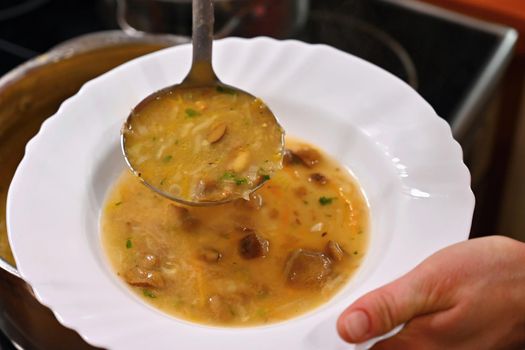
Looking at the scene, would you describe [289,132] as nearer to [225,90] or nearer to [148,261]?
[225,90]

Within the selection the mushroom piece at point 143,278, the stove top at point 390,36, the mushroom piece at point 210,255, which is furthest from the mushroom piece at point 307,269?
the stove top at point 390,36

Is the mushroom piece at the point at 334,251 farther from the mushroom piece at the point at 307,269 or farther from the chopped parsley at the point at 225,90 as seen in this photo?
the chopped parsley at the point at 225,90

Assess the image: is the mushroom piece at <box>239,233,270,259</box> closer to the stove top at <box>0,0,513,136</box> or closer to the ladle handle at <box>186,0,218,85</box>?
the ladle handle at <box>186,0,218,85</box>

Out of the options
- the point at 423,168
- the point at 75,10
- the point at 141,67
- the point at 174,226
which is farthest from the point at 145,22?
the point at 423,168

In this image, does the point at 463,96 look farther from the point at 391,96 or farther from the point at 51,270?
the point at 51,270

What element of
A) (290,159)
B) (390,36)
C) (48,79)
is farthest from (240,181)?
(390,36)

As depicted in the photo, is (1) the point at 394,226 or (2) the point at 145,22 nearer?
(1) the point at 394,226
